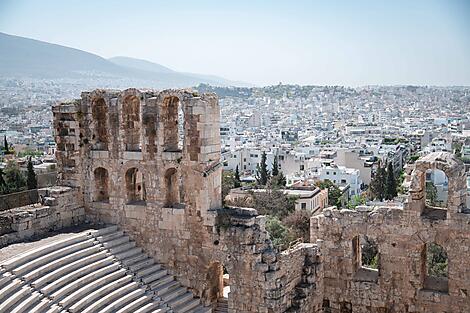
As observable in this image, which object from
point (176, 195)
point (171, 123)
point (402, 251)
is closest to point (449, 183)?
point (402, 251)

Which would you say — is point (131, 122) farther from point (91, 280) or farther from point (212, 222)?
point (91, 280)

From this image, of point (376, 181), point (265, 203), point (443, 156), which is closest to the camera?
point (443, 156)

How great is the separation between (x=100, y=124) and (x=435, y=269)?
1870 centimetres

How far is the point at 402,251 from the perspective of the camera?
16438 millimetres

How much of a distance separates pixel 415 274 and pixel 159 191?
7732 mm

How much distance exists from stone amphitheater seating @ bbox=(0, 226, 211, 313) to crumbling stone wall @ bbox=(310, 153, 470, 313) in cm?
418

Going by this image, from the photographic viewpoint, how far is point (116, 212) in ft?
59.1

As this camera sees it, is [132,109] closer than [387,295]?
No

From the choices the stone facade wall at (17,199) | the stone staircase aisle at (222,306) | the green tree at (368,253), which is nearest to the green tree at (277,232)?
the green tree at (368,253)

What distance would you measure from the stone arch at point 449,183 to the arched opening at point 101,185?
9474 millimetres

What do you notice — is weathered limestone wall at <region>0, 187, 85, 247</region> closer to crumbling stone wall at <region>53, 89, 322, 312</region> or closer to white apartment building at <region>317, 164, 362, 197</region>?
crumbling stone wall at <region>53, 89, 322, 312</region>

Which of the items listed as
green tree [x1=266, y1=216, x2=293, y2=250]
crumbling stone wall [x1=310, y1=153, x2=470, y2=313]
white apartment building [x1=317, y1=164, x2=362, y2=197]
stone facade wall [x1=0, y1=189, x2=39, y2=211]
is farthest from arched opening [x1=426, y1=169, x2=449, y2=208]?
stone facade wall [x1=0, y1=189, x2=39, y2=211]

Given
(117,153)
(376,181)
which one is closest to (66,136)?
(117,153)

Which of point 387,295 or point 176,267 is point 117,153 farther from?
point 387,295
